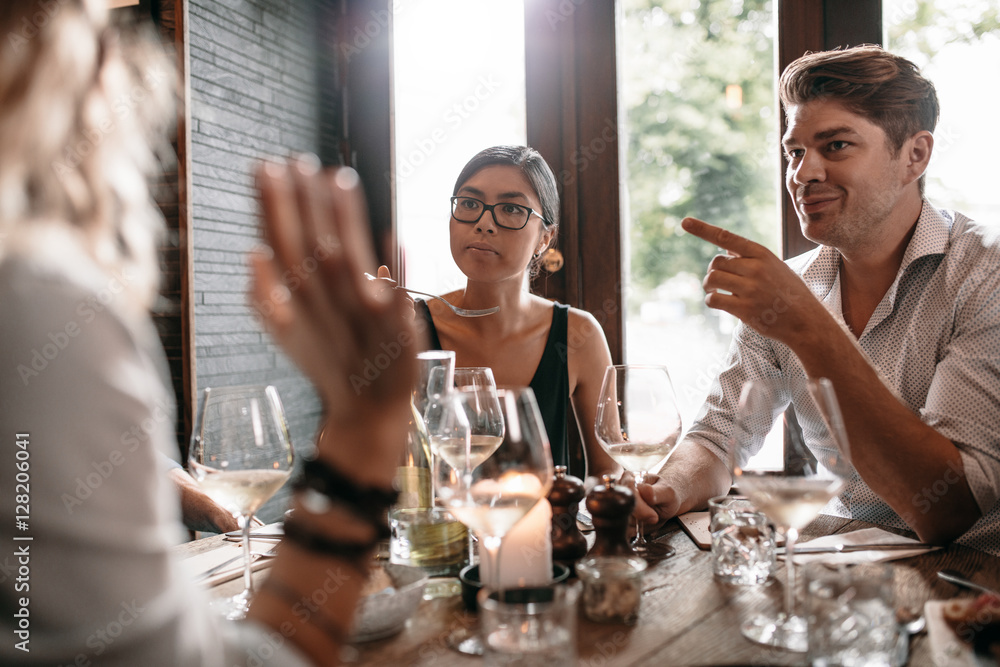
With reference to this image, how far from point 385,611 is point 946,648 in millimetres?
626

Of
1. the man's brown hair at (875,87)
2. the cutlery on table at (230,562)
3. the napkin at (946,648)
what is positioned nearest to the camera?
the napkin at (946,648)

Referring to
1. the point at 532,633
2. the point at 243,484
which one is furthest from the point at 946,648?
the point at 243,484

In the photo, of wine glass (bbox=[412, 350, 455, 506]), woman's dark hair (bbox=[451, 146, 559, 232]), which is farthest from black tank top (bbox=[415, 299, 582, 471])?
wine glass (bbox=[412, 350, 455, 506])

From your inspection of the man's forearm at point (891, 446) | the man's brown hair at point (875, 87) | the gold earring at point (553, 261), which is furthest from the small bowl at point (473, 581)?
the gold earring at point (553, 261)

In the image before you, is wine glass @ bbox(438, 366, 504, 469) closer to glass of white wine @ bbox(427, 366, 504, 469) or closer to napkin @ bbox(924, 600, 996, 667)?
glass of white wine @ bbox(427, 366, 504, 469)

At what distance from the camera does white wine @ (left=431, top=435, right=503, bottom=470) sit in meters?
1.04

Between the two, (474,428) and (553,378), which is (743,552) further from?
(553,378)

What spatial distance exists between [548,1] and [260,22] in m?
1.22

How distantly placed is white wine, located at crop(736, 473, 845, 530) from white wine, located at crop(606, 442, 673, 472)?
29cm

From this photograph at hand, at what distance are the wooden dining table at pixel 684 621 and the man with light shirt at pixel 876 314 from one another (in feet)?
0.56

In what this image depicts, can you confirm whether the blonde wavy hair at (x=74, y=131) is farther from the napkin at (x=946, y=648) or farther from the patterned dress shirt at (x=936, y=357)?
the patterned dress shirt at (x=936, y=357)

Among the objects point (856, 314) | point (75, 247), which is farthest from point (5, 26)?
point (856, 314)

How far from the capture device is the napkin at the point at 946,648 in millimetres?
740

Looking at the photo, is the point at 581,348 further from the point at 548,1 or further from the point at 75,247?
the point at 75,247
